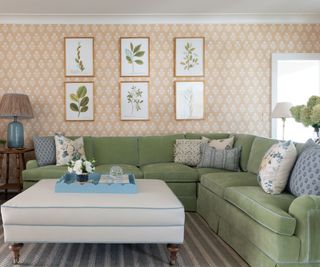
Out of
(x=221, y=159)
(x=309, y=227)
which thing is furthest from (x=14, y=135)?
(x=309, y=227)

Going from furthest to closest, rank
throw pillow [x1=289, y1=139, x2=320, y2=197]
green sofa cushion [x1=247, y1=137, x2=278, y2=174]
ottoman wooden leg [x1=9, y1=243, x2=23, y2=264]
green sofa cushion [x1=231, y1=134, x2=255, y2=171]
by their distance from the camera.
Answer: green sofa cushion [x1=231, y1=134, x2=255, y2=171], green sofa cushion [x1=247, y1=137, x2=278, y2=174], ottoman wooden leg [x1=9, y1=243, x2=23, y2=264], throw pillow [x1=289, y1=139, x2=320, y2=197]

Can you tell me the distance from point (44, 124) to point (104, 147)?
1074 mm

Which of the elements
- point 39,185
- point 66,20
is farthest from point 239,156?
point 66,20

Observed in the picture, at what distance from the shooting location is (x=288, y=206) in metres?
2.50

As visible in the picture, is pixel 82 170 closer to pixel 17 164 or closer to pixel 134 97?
pixel 17 164

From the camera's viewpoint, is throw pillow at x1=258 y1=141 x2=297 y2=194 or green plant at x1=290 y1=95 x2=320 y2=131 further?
green plant at x1=290 y1=95 x2=320 y2=131

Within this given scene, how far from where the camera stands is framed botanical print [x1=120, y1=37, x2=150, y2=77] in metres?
5.24

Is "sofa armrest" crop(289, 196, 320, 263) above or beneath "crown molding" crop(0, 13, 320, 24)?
beneath

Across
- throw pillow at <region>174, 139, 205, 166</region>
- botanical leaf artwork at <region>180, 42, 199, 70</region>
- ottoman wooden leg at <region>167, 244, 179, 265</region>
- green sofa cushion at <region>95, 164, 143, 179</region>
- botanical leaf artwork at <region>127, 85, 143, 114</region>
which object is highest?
botanical leaf artwork at <region>180, 42, 199, 70</region>

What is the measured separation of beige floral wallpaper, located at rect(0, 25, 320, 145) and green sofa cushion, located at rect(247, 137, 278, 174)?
3.98 ft

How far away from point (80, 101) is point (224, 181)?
8.96ft

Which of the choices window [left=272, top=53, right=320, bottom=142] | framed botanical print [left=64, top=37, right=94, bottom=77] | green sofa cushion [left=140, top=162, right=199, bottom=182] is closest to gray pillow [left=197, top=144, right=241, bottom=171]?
green sofa cushion [left=140, top=162, right=199, bottom=182]

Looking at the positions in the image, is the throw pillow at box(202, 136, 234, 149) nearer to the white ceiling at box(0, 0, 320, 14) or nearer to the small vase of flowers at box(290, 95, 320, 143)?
the small vase of flowers at box(290, 95, 320, 143)

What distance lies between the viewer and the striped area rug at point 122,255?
267cm
